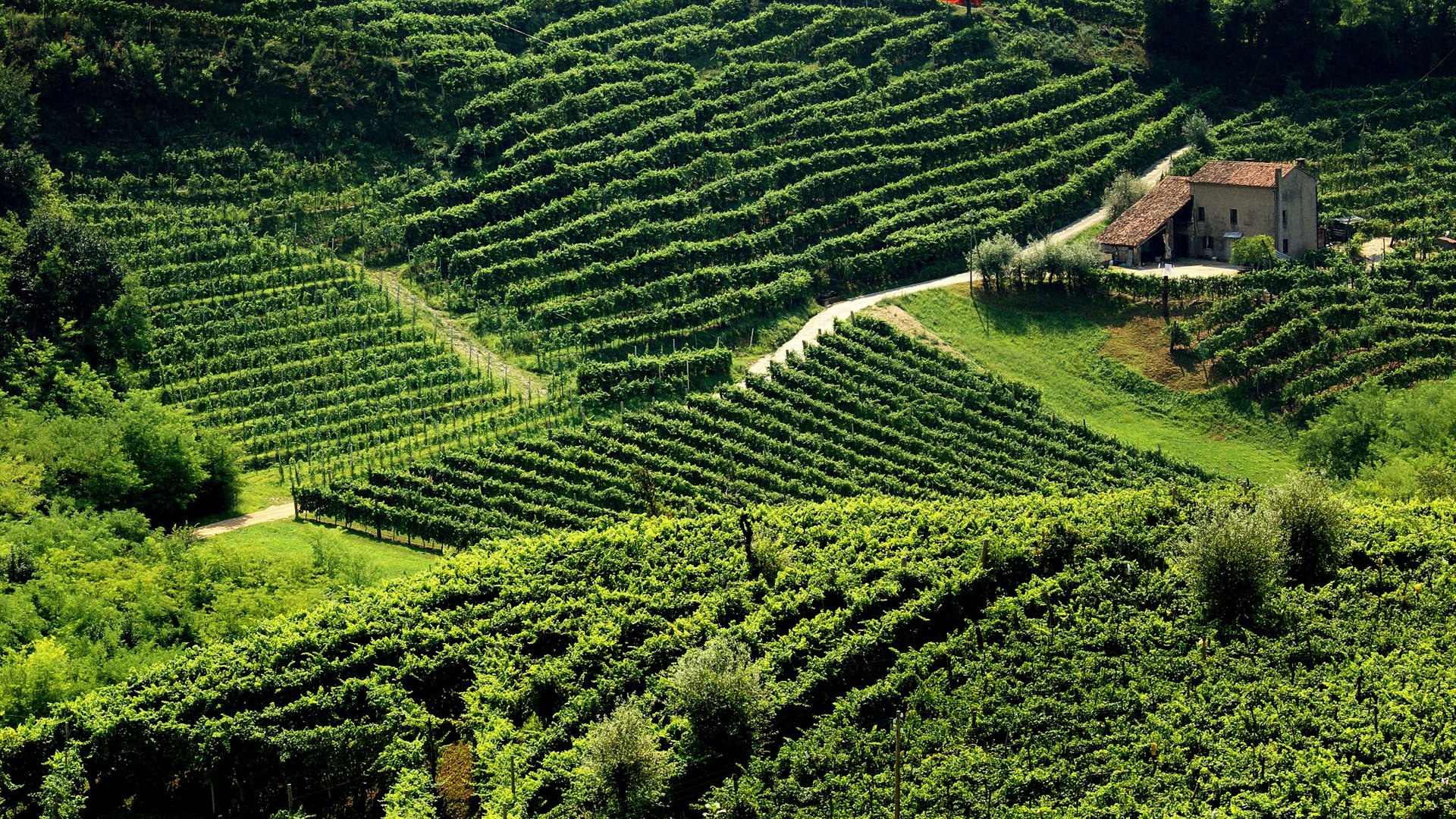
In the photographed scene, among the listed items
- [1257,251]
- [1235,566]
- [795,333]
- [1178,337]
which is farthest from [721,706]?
[1257,251]

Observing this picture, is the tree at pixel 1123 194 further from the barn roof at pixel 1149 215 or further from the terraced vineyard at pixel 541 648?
the terraced vineyard at pixel 541 648

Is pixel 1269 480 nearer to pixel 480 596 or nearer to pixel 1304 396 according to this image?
pixel 1304 396

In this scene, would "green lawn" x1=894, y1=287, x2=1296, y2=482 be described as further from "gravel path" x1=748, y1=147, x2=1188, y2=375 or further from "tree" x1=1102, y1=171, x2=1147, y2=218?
"tree" x1=1102, y1=171, x2=1147, y2=218

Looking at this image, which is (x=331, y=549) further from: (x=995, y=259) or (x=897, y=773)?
(x=995, y=259)

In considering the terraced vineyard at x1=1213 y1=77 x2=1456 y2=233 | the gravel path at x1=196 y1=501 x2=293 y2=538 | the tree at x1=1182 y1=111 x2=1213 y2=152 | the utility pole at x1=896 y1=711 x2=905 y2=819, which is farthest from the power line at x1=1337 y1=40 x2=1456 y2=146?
the utility pole at x1=896 y1=711 x2=905 y2=819

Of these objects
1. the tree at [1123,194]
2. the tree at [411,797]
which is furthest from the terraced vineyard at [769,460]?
the tree at [1123,194]
